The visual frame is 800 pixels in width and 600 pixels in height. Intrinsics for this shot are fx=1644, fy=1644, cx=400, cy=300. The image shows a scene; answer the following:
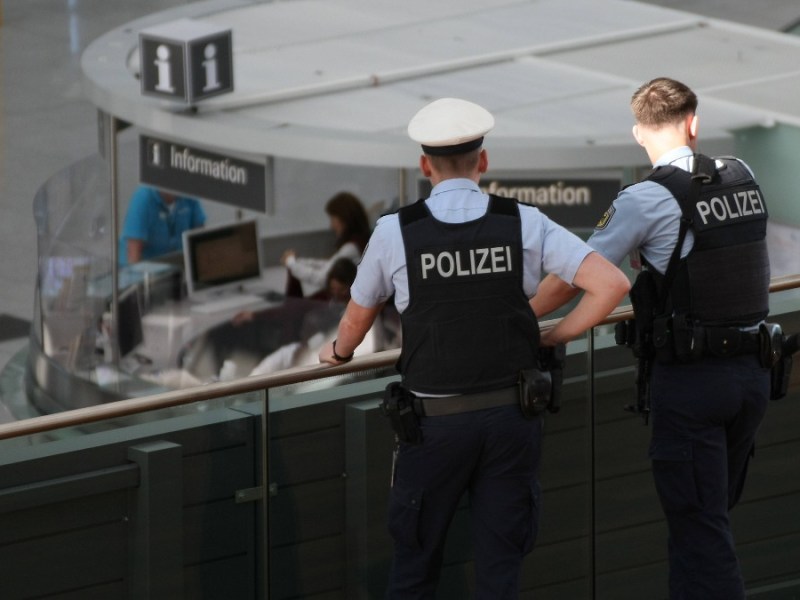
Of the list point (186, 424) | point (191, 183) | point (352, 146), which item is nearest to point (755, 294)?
point (186, 424)

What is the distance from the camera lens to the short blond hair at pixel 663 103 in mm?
4242

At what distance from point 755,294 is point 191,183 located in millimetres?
5852

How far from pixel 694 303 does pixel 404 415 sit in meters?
0.85

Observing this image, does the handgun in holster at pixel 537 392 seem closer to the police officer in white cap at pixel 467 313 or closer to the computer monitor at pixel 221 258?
the police officer in white cap at pixel 467 313

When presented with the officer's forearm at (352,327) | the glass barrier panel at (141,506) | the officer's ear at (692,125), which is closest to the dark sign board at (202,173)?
the glass barrier panel at (141,506)

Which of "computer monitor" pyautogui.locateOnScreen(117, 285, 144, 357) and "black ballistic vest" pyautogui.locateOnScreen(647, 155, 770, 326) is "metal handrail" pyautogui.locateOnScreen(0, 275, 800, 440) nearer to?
"black ballistic vest" pyautogui.locateOnScreen(647, 155, 770, 326)

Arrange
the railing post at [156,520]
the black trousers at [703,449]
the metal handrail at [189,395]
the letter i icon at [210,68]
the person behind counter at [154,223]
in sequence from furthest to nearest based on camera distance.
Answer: the person behind counter at [154,223] < the letter i icon at [210,68] < the railing post at [156,520] < the black trousers at [703,449] < the metal handrail at [189,395]

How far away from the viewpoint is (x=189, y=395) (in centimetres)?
435

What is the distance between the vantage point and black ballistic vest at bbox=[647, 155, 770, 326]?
166 inches

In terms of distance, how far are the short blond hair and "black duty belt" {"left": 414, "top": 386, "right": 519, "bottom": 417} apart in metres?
0.83

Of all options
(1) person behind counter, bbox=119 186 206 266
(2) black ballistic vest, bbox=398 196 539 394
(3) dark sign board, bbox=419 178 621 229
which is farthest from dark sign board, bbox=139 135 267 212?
(2) black ballistic vest, bbox=398 196 539 394

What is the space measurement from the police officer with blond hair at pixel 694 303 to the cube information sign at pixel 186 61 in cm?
527

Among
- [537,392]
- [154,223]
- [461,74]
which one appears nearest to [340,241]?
[154,223]

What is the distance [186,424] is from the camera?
4.49 m
